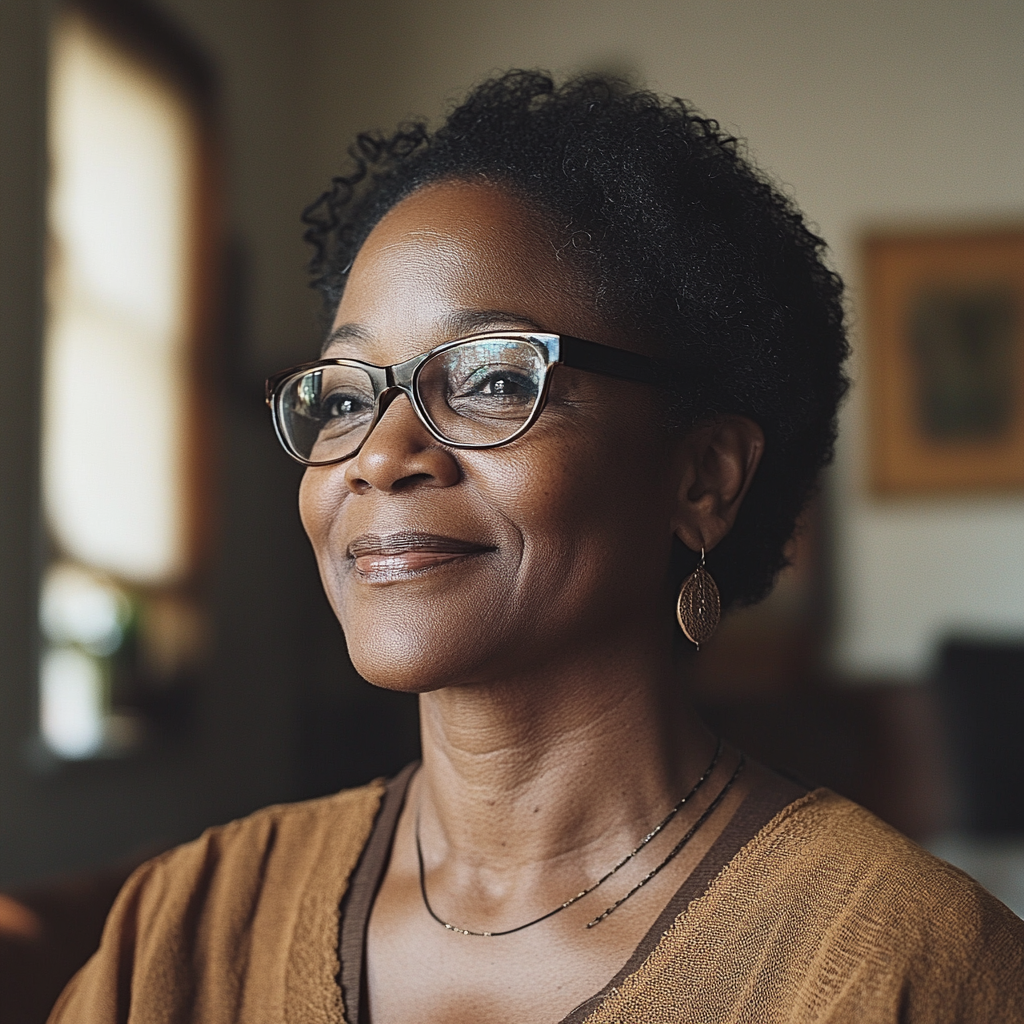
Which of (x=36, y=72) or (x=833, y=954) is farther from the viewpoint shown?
(x=36, y=72)

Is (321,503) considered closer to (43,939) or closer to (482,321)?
(482,321)

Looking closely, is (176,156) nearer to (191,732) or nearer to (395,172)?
(191,732)

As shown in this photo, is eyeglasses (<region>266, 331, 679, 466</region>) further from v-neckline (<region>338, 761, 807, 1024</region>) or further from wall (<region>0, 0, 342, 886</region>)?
wall (<region>0, 0, 342, 886</region>)

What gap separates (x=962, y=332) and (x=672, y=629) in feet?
11.9

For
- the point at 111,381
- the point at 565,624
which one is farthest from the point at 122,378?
the point at 565,624

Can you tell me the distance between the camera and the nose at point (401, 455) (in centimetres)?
112

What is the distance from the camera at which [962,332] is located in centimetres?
451

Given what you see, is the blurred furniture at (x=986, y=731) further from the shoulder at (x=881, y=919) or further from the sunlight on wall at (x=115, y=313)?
the shoulder at (x=881, y=919)

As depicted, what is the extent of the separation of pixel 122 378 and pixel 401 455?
2.26 metres

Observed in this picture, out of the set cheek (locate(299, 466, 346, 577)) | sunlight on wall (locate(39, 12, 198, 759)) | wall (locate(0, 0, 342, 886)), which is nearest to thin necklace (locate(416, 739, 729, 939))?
cheek (locate(299, 466, 346, 577))

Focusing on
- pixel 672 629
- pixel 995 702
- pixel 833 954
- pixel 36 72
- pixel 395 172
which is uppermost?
pixel 36 72

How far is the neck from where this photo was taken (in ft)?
3.92

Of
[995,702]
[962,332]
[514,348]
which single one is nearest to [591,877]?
[514,348]

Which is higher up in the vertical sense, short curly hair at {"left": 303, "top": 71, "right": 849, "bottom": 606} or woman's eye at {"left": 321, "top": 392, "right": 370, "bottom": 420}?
short curly hair at {"left": 303, "top": 71, "right": 849, "bottom": 606}
